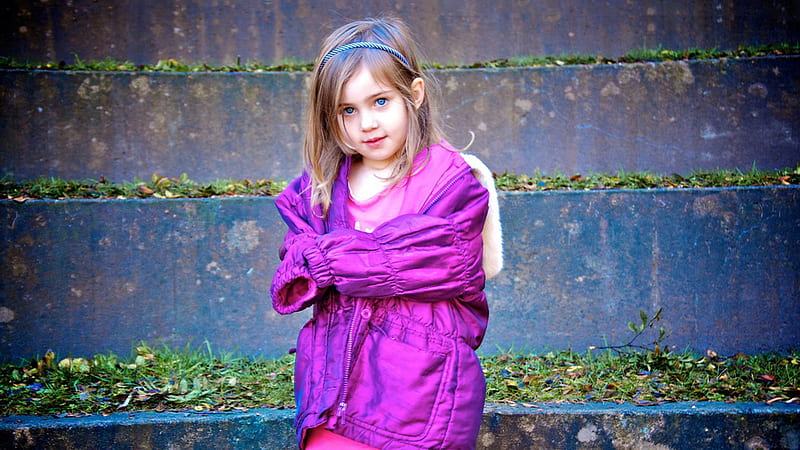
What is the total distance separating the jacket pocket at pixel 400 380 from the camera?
1.58 metres

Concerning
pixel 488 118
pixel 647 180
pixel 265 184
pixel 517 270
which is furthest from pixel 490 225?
pixel 488 118

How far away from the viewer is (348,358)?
1.63 metres

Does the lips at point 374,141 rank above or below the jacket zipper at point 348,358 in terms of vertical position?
above

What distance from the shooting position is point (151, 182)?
3.50 m

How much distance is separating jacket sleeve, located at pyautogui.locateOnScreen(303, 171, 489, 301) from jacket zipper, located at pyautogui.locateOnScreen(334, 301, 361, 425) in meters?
0.07

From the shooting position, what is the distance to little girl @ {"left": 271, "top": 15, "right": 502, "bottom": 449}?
5.25 ft

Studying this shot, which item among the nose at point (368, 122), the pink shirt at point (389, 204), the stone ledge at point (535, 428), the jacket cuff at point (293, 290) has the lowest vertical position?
the stone ledge at point (535, 428)

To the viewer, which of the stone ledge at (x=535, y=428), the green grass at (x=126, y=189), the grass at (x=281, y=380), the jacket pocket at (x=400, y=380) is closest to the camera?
the jacket pocket at (x=400, y=380)

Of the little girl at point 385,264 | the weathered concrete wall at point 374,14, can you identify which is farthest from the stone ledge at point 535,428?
the weathered concrete wall at point 374,14

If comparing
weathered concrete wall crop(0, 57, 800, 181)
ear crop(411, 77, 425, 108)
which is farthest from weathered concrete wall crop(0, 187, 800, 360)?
ear crop(411, 77, 425, 108)

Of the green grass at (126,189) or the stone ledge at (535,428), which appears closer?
the stone ledge at (535,428)

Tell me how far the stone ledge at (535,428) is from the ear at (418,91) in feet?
3.87

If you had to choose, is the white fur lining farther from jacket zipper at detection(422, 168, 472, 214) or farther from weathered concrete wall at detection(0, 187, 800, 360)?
weathered concrete wall at detection(0, 187, 800, 360)

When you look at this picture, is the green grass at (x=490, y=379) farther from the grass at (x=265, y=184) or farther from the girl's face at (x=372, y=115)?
the girl's face at (x=372, y=115)
